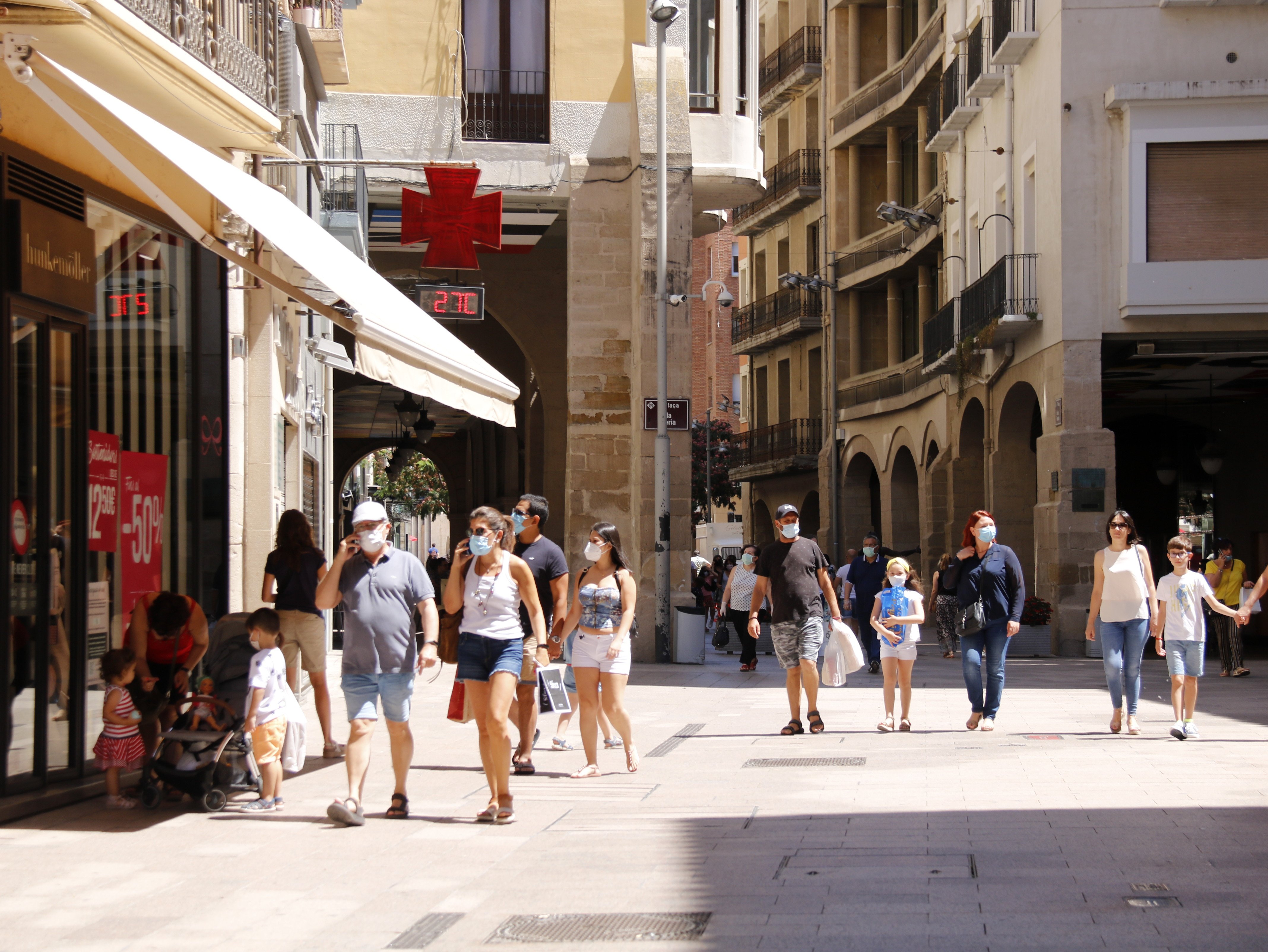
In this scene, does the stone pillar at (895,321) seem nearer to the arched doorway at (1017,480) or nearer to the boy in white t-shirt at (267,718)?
the arched doorway at (1017,480)

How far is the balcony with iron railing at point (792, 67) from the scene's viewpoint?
45.9m

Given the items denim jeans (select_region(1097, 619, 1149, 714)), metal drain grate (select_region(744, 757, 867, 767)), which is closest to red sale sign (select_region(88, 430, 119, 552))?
metal drain grate (select_region(744, 757, 867, 767))

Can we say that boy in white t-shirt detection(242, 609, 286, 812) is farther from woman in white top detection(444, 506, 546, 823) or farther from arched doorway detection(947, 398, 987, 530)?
arched doorway detection(947, 398, 987, 530)

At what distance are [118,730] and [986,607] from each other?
266 inches

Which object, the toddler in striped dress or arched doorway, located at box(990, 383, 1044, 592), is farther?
arched doorway, located at box(990, 383, 1044, 592)

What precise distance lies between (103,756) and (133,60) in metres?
3.76

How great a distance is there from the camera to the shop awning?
27.0 ft

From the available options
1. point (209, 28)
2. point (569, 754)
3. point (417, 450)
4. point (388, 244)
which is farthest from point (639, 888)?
point (417, 450)

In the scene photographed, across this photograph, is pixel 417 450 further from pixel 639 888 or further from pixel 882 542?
pixel 639 888

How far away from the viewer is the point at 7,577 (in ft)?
29.4

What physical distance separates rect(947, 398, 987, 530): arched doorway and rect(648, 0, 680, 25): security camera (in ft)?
43.6

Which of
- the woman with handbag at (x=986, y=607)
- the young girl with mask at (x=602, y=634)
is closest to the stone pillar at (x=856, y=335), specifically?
the woman with handbag at (x=986, y=607)

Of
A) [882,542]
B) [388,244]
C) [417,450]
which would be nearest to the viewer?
[388,244]

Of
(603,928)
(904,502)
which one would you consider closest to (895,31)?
(904,502)
